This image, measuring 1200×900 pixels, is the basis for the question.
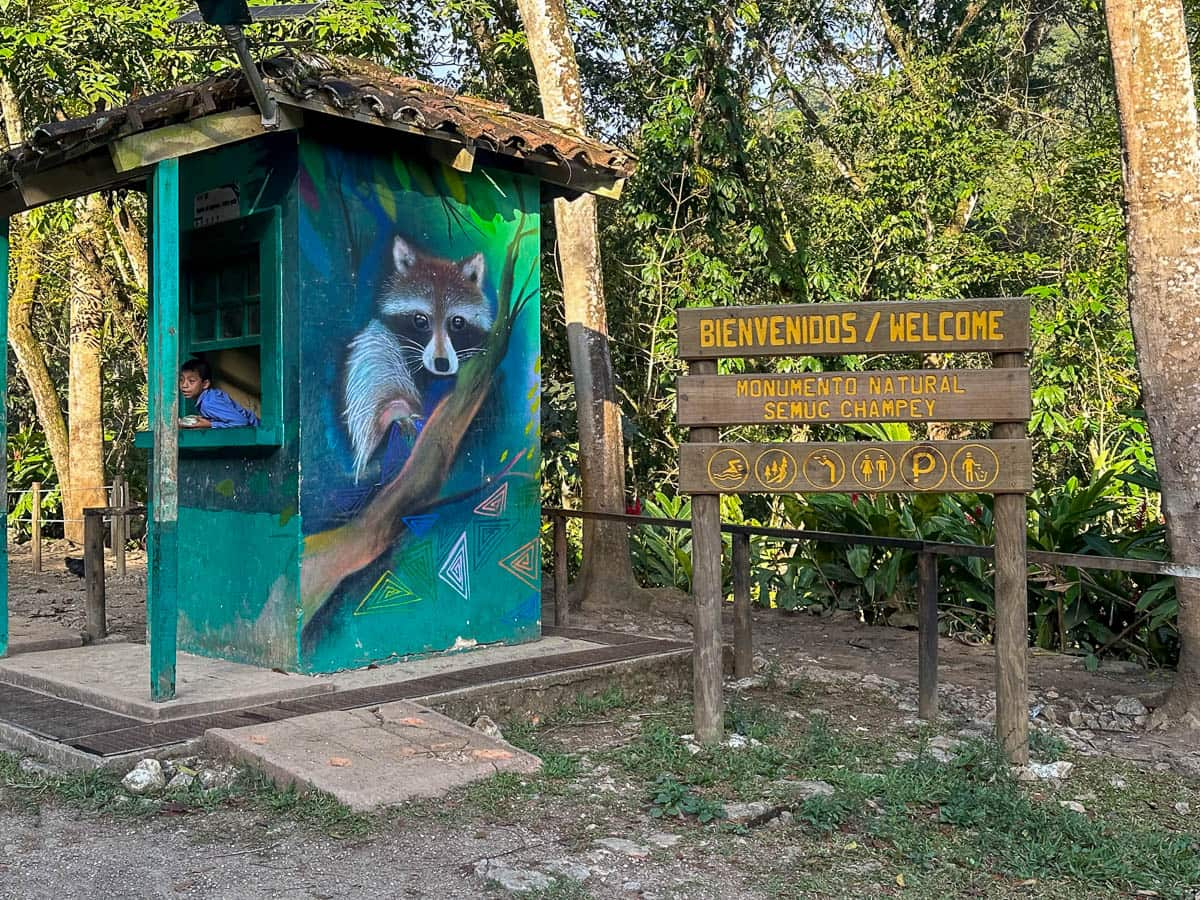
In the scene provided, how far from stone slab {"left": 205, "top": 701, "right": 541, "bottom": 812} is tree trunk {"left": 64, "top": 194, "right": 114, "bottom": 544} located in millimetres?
9788

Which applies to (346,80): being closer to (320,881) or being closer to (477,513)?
(477,513)

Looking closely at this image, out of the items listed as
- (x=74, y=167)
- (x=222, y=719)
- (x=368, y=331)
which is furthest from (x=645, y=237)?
(x=222, y=719)

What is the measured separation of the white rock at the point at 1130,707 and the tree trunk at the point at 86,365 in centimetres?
1141

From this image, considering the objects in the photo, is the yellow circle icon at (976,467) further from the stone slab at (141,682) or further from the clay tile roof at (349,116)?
the stone slab at (141,682)

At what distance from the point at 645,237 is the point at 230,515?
6.97 m

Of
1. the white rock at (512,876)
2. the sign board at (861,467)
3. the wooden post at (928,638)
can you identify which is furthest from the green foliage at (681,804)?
the wooden post at (928,638)

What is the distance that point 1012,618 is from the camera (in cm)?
519

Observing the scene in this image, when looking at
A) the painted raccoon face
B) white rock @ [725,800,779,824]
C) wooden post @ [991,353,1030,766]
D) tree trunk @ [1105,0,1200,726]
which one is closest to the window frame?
the painted raccoon face

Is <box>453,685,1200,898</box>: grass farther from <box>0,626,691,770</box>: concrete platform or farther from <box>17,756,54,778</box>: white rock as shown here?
<box>17,756,54,778</box>: white rock

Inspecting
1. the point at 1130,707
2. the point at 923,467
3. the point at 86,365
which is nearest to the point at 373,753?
the point at 923,467

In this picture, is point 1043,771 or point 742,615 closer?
point 1043,771

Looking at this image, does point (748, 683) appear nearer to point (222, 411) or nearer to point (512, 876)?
point (512, 876)

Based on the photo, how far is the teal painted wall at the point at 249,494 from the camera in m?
6.10

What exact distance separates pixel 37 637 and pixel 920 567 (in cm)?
557
